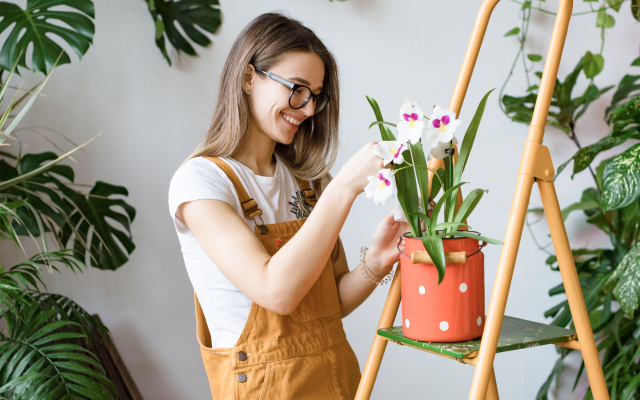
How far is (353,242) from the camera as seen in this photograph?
2.17 m

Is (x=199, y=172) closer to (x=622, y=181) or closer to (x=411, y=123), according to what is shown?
(x=411, y=123)

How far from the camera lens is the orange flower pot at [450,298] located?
796mm

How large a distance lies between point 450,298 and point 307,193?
2.00 feet

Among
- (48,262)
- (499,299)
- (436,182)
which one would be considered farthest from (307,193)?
(48,262)

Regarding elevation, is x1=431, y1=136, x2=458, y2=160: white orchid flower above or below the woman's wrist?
above

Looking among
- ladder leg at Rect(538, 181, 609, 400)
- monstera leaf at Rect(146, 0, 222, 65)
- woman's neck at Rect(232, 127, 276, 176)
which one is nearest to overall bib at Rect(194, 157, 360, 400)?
woman's neck at Rect(232, 127, 276, 176)

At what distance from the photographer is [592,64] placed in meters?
2.03

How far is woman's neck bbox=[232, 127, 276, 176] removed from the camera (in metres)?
1.25

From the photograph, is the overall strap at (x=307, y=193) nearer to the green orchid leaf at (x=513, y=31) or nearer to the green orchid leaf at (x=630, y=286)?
the green orchid leaf at (x=630, y=286)

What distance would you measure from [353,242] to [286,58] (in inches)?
44.8

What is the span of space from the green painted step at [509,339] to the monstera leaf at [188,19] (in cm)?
151

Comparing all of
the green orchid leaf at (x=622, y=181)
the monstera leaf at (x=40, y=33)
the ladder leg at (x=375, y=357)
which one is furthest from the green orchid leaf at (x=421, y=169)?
the monstera leaf at (x=40, y=33)

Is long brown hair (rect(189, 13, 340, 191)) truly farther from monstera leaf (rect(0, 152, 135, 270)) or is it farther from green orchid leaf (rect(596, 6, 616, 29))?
green orchid leaf (rect(596, 6, 616, 29))

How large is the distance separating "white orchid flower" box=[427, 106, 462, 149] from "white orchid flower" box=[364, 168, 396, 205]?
0.25ft
